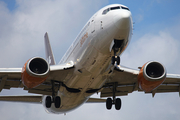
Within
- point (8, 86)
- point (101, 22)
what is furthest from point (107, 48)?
point (8, 86)

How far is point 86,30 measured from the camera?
62.3ft

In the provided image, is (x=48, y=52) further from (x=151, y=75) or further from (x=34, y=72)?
(x=151, y=75)

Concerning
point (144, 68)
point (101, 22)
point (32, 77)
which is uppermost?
point (101, 22)

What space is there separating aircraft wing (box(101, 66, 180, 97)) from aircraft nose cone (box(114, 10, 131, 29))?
16.0ft

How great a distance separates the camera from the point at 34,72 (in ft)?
63.3

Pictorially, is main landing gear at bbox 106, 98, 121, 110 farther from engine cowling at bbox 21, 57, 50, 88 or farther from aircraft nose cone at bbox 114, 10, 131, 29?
aircraft nose cone at bbox 114, 10, 131, 29

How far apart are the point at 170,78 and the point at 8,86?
11.9 m

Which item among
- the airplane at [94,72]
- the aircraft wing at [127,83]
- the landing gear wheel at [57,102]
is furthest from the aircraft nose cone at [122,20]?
the landing gear wheel at [57,102]

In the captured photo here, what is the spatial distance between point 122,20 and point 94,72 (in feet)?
13.7

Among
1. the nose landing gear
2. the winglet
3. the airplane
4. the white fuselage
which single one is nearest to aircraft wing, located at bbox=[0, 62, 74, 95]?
the airplane

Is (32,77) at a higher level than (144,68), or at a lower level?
lower

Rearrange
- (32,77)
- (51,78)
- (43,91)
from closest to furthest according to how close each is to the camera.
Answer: (32,77), (51,78), (43,91)

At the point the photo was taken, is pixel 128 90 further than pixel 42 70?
Yes

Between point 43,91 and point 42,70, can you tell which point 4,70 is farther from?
point 43,91
